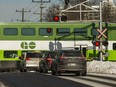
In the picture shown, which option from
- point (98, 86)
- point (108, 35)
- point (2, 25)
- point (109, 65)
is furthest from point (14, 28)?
point (98, 86)

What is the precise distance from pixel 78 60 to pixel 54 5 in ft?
272

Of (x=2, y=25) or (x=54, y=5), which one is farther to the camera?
(x=54, y=5)

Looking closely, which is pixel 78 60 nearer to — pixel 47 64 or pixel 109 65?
pixel 109 65

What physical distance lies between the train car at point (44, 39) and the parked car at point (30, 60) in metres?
2.30

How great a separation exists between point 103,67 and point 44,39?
39.7 ft

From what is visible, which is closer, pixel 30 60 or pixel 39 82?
pixel 39 82

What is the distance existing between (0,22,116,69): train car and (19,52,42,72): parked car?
2.30m

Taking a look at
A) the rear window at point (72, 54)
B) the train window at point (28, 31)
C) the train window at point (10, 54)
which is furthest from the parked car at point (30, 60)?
the rear window at point (72, 54)

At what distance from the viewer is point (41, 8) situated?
283ft

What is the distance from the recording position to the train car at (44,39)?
46875mm

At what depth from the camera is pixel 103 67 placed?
36.4 m

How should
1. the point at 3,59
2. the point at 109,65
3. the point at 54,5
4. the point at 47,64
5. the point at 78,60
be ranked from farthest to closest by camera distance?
the point at 54,5
the point at 3,59
the point at 47,64
the point at 109,65
the point at 78,60

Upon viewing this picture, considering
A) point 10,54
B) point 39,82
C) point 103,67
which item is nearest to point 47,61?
point 103,67

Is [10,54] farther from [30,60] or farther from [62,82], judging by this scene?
[62,82]
